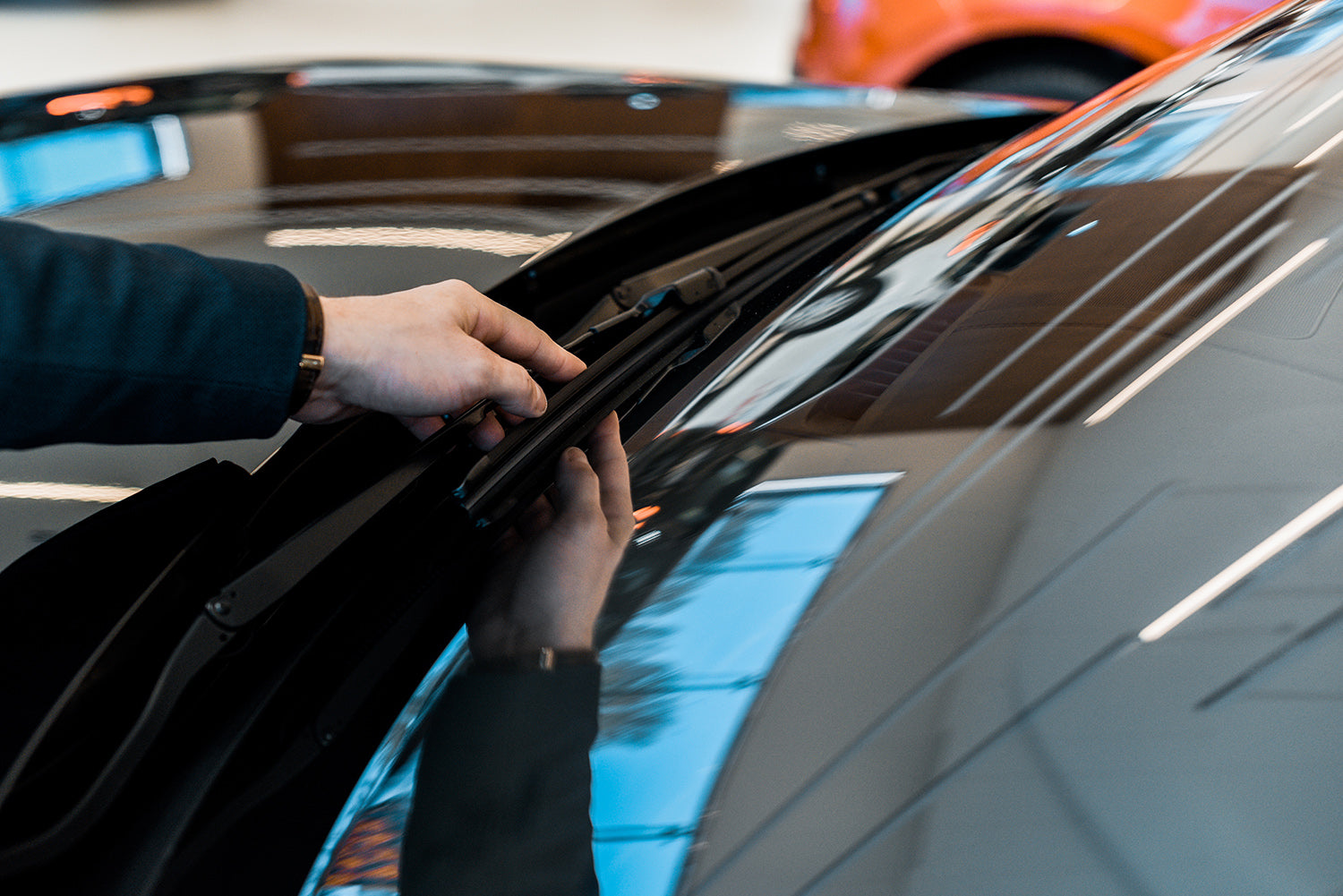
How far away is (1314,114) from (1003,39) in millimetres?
1932

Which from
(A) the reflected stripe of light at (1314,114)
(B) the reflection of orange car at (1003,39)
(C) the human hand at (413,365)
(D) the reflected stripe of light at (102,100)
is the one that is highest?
(B) the reflection of orange car at (1003,39)

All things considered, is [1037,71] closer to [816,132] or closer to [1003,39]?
[1003,39]

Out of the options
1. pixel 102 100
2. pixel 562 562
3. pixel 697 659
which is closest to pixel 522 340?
pixel 562 562

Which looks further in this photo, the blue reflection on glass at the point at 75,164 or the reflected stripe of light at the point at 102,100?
the reflected stripe of light at the point at 102,100

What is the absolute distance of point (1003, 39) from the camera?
2.55 meters

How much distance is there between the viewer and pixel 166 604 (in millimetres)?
654

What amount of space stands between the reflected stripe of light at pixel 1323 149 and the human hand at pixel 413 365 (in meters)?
0.62

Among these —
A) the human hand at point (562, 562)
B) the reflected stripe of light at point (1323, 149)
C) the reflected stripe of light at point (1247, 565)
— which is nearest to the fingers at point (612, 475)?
the human hand at point (562, 562)

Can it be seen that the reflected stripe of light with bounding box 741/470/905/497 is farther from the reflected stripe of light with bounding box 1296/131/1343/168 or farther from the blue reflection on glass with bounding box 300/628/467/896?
the reflected stripe of light with bounding box 1296/131/1343/168

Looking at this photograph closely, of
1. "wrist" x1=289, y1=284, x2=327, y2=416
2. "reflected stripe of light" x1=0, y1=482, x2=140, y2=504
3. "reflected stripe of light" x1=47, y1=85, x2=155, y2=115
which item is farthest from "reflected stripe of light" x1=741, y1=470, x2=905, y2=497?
"reflected stripe of light" x1=47, y1=85, x2=155, y2=115

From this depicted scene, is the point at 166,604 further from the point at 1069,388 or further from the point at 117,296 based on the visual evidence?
the point at 1069,388

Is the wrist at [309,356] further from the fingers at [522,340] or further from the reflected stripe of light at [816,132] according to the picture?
the reflected stripe of light at [816,132]

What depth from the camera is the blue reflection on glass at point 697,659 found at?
507 millimetres

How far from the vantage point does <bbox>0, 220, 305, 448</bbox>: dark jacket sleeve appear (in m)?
0.69
